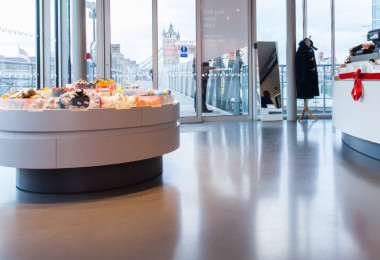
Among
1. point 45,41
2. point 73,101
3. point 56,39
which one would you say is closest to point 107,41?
point 56,39

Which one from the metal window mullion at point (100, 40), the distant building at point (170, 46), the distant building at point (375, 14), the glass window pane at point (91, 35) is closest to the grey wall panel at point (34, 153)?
the glass window pane at point (91, 35)

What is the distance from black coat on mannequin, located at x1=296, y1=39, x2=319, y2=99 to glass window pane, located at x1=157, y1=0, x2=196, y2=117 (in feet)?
8.19

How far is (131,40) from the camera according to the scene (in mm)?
9086

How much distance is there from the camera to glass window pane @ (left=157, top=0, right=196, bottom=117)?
30.7 ft

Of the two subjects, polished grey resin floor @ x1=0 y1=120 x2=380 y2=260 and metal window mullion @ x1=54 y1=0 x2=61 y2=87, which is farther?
metal window mullion @ x1=54 y1=0 x2=61 y2=87

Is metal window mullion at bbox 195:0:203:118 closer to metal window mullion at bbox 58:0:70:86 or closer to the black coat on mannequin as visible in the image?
the black coat on mannequin

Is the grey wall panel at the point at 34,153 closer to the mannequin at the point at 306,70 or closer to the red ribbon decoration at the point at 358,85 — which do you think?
the red ribbon decoration at the point at 358,85

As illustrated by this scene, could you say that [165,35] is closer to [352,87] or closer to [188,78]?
[188,78]

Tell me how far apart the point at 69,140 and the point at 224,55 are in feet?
23.2

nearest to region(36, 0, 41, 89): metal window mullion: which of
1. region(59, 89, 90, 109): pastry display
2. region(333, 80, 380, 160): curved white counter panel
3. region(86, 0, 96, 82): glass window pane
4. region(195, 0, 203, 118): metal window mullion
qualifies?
region(86, 0, 96, 82): glass window pane

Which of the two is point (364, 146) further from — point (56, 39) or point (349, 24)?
point (349, 24)

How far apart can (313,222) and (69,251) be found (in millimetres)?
1595

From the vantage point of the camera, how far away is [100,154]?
11.6 ft

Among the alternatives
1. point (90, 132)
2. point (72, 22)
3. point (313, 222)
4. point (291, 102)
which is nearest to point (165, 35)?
point (72, 22)
